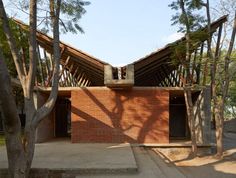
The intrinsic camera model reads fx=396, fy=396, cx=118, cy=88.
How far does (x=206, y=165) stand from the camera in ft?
47.4

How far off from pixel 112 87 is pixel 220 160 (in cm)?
552

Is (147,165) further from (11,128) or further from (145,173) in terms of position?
(11,128)

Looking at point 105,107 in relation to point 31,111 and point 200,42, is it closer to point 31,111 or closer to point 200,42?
point 200,42

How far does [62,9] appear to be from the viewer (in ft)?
36.1

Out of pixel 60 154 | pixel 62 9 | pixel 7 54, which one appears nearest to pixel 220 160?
pixel 60 154

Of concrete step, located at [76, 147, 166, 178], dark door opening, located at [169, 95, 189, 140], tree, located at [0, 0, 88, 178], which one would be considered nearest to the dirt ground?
concrete step, located at [76, 147, 166, 178]

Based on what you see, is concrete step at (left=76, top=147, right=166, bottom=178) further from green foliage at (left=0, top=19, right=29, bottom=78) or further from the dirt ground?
green foliage at (left=0, top=19, right=29, bottom=78)

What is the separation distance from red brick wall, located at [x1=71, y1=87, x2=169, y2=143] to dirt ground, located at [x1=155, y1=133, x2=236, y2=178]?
165 centimetres

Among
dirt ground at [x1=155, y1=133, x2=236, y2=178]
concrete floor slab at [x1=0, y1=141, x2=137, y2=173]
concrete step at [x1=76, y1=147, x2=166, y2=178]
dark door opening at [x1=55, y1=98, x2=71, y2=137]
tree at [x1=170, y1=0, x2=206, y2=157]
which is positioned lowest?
dirt ground at [x1=155, y1=133, x2=236, y2=178]

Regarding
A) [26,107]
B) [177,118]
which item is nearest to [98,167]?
[26,107]

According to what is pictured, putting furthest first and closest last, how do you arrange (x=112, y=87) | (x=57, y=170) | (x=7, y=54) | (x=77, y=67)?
(x=7, y=54) < (x=77, y=67) < (x=112, y=87) < (x=57, y=170)

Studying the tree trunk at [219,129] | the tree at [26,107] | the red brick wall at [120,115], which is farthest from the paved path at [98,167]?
the red brick wall at [120,115]

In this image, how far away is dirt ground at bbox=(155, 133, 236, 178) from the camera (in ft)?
40.4

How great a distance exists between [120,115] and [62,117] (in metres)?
6.43
